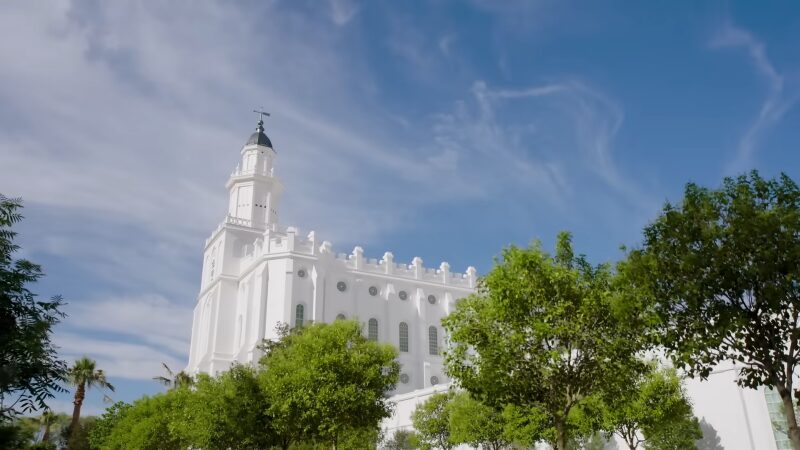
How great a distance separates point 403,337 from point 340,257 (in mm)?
9148

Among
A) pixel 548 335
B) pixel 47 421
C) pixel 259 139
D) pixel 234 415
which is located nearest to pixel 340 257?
pixel 259 139

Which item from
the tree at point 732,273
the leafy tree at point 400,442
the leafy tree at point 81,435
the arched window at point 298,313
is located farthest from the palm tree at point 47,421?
the tree at point 732,273

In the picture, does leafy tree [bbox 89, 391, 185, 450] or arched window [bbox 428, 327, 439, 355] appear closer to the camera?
leafy tree [bbox 89, 391, 185, 450]

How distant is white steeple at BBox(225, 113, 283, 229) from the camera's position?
63781mm

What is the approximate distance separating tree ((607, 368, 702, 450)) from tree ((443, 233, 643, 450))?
8.91 meters

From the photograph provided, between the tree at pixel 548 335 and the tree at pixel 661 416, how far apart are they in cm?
891

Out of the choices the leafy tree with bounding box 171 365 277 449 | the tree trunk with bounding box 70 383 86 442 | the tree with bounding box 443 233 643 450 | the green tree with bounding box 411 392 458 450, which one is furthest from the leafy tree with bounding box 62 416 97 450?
the tree with bounding box 443 233 643 450

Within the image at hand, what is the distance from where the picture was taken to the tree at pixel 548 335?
15.5m

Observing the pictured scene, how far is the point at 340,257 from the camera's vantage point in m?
59.7

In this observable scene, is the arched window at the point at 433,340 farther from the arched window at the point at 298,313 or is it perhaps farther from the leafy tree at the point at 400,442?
the leafy tree at the point at 400,442

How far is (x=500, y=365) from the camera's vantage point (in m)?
16.1

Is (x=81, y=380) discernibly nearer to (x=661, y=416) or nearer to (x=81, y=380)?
(x=81, y=380)

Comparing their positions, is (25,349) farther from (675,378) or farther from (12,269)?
(675,378)

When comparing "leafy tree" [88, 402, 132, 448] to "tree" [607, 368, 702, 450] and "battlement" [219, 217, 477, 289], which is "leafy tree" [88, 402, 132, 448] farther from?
"tree" [607, 368, 702, 450]
